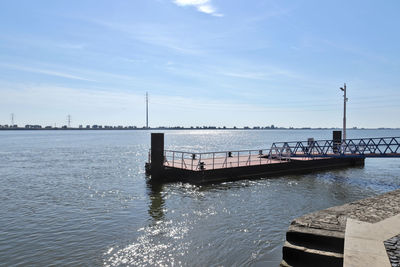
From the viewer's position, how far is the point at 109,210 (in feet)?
49.1

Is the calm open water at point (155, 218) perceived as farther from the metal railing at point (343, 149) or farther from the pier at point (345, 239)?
the metal railing at point (343, 149)

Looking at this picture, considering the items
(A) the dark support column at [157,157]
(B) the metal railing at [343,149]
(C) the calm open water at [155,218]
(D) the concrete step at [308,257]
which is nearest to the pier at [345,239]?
(D) the concrete step at [308,257]

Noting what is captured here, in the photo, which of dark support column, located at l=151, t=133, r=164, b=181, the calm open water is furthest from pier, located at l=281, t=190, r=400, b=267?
dark support column, located at l=151, t=133, r=164, b=181

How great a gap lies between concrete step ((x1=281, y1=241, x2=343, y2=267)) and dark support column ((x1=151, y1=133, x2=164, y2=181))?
16011 mm

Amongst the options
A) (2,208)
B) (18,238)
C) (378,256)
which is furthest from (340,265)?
(2,208)

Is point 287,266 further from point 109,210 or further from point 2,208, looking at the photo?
point 2,208

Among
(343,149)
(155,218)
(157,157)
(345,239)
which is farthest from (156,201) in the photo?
(343,149)

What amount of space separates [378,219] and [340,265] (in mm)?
2471

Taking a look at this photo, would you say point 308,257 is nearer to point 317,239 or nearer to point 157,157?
point 317,239

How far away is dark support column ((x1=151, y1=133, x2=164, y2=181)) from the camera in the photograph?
74.5 feet

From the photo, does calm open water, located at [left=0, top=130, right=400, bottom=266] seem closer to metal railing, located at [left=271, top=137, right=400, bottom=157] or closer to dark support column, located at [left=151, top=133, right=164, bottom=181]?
dark support column, located at [left=151, top=133, right=164, bottom=181]

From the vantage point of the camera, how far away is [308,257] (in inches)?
289

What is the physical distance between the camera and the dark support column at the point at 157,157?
22719mm

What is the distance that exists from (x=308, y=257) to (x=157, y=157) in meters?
16.6
